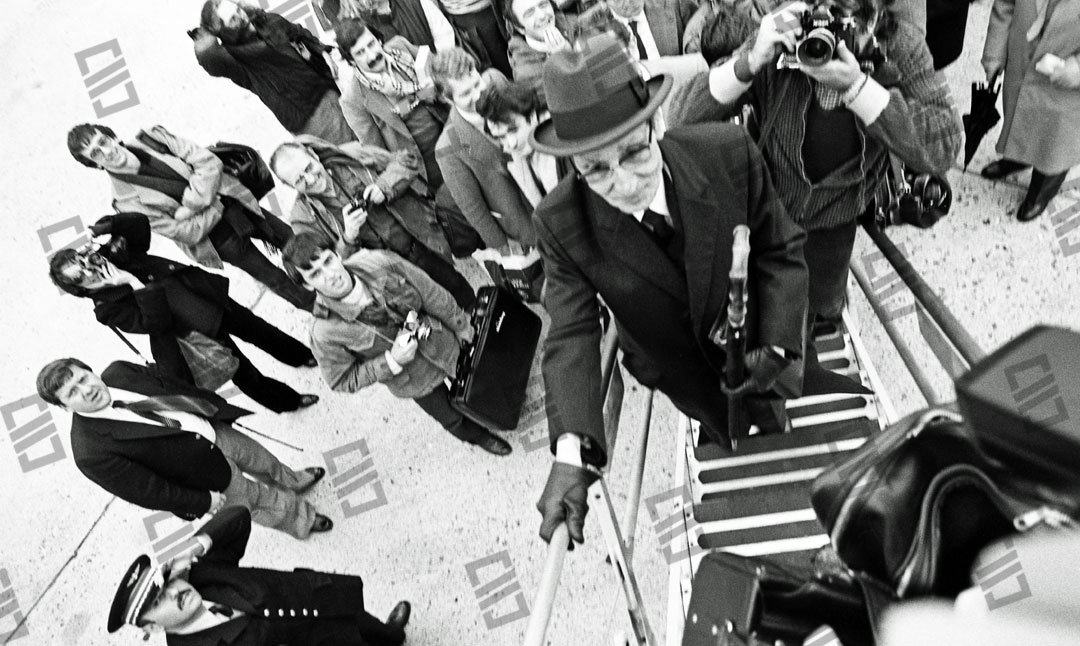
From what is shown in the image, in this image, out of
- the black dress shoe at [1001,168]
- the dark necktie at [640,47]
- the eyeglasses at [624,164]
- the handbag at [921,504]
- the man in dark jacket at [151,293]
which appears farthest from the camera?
the black dress shoe at [1001,168]

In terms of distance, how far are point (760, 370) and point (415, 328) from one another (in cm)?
172

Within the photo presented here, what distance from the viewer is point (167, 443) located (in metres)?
3.09

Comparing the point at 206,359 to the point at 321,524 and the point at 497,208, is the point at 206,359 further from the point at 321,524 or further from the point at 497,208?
the point at 497,208

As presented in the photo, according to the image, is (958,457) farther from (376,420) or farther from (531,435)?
(376,420)

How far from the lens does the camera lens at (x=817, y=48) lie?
1.87m

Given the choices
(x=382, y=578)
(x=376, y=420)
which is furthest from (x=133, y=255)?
(x=382, y=578)

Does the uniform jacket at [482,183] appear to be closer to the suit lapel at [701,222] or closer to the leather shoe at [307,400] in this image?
the suit lapel at [701,222]

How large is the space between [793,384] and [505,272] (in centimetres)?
189

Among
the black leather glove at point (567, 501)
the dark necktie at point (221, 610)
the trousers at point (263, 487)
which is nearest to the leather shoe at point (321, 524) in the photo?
the trousers at point (263, 487)

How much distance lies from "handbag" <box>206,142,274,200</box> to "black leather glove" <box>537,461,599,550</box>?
283 centimetres

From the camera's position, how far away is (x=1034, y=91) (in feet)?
10.3

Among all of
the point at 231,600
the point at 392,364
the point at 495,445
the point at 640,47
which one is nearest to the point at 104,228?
the point at 392,364

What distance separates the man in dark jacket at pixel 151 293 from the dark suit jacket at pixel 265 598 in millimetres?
1009

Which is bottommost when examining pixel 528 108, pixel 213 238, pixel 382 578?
pixel 382 578
